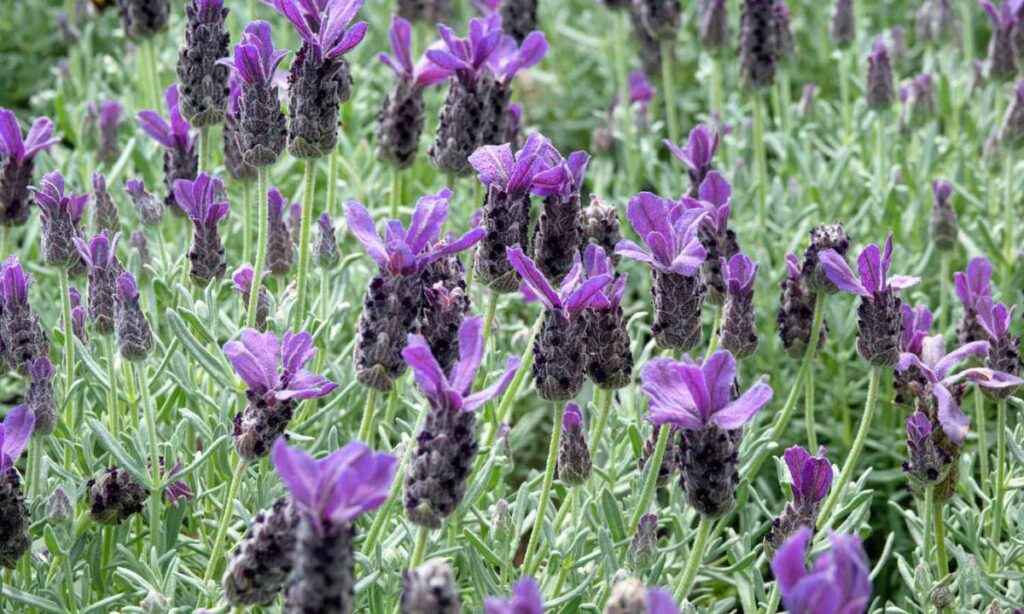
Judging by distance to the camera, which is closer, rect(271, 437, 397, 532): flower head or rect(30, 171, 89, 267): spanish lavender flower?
rect(271, 437, 397, 532): flower head

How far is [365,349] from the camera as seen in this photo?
2.12 meters

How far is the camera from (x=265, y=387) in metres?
2.10

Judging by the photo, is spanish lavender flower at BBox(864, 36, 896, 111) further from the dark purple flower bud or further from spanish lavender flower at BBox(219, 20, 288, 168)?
the dark purple flower bud

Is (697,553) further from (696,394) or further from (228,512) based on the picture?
(228,512)

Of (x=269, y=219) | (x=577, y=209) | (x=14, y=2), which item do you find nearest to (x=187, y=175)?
(x=269, y=219)

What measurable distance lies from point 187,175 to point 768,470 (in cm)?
176

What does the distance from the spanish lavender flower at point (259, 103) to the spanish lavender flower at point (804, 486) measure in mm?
1094

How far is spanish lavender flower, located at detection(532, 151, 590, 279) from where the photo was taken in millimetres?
2416

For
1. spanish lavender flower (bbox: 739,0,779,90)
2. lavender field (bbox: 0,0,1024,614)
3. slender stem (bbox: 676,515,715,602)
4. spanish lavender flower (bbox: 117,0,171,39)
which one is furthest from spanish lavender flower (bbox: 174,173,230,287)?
spanish lavender flower (bbox: 739,0,779,90)

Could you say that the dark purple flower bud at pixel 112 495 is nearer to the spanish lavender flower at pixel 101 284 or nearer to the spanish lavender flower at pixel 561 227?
the spanish lavender flower at pixel 101 284

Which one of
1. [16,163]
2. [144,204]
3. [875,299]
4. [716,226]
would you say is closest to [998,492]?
[875,299]

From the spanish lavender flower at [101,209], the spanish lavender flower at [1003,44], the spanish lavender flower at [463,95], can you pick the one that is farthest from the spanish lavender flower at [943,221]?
the spanish lavender flower at [101,209]

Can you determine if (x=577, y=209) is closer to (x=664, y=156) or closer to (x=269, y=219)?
(x=269, y=219)

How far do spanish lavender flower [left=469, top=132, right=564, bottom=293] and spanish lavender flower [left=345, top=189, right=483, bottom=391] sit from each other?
202 mm
